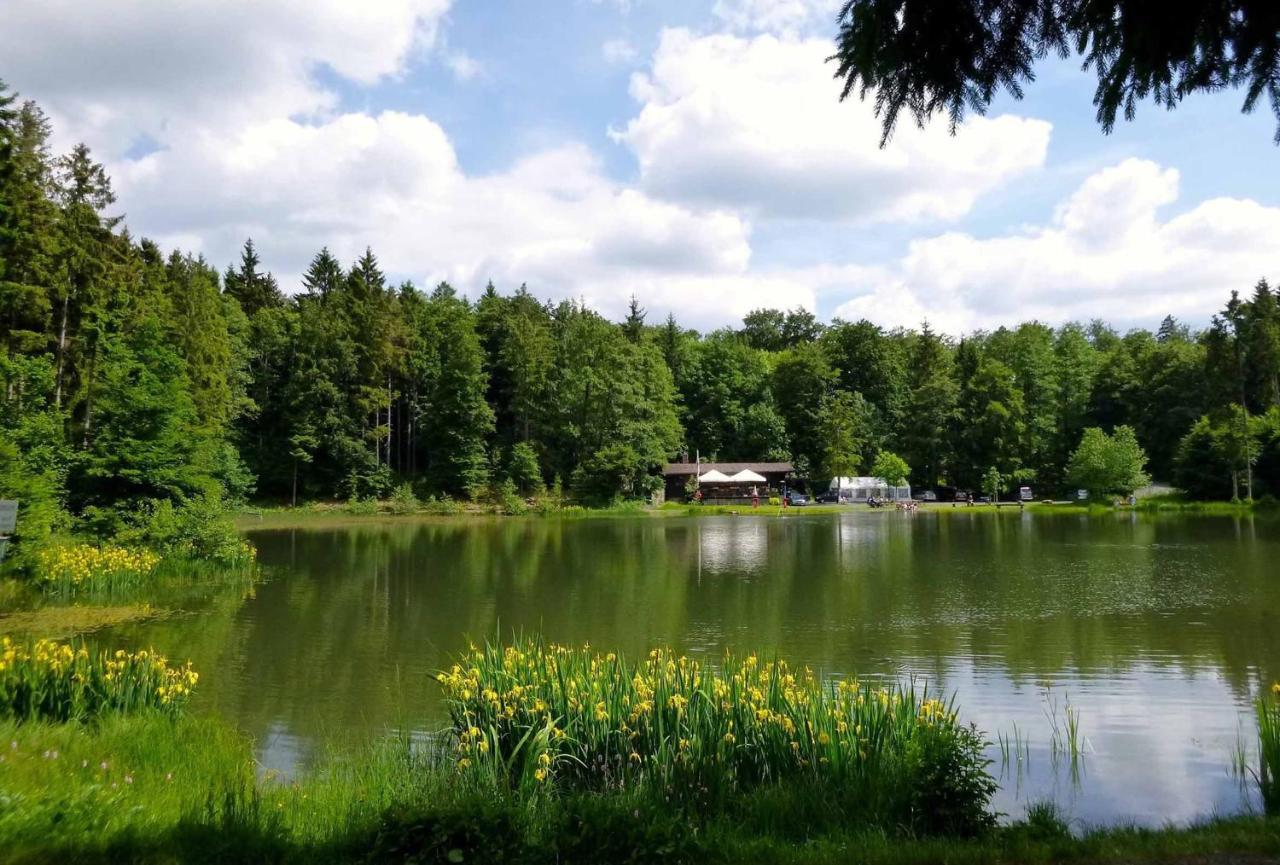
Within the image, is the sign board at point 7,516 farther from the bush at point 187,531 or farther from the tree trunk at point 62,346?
the tree trunk at point 62,346

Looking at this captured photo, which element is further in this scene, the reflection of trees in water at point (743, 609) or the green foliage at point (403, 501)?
the green foliage at point (403, 501)

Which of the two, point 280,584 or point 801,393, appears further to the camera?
point 801,393

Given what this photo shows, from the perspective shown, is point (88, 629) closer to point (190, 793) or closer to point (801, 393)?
point (190, 793)

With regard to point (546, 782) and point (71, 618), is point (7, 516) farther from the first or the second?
point (546, 782)

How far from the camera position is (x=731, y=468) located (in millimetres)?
65312

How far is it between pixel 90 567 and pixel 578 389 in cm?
4501

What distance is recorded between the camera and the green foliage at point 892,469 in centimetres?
6538

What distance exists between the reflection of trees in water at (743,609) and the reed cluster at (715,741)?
3210 mm

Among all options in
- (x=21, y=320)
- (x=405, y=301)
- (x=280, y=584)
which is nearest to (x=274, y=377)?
(x=405, y=301)

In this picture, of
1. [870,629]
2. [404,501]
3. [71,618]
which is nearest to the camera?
[870,629]

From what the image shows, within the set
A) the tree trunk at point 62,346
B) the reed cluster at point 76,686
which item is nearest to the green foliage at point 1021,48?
the reed cluster at point 76,686

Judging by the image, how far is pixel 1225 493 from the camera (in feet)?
170

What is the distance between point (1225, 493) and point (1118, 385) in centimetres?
1776

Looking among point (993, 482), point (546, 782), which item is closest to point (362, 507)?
point (993, 482)
